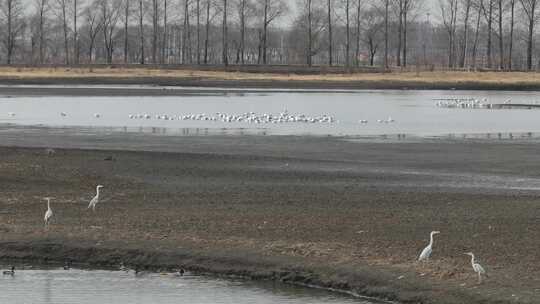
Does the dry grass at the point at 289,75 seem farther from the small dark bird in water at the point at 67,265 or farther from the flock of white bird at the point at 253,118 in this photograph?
the small dark bird in water at the point at 67,265

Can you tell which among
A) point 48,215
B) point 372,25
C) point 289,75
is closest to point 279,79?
point 289,75

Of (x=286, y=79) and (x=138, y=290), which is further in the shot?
(x=286, y=79)

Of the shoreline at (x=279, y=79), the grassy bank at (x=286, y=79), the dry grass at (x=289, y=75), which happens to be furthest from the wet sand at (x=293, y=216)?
the dry grass at (x=289, y=75)

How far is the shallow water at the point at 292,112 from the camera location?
54.4 meters

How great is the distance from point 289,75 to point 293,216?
103 metres

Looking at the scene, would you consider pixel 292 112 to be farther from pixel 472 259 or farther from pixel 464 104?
pixel 472 259

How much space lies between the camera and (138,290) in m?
19.2

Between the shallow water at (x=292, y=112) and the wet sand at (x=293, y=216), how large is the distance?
13.9m

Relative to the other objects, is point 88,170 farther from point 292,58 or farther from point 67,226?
point 292,58

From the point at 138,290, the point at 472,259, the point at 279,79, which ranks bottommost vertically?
the point at 138,290

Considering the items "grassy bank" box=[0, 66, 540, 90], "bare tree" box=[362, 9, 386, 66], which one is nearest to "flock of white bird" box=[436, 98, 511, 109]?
"grassy bank" box=[0, 66, 540, 90]

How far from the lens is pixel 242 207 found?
85.5 ft

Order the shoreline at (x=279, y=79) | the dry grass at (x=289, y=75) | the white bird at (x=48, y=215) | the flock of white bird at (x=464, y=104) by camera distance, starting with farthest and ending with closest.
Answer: the dry grass at (x=289, y=75) < the shoreline at (x=279, y=79) < the flock of white bird at (x=464, y=104) < the white bird at (x=48, y=215)

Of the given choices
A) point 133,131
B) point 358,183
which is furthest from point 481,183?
point 133,131
